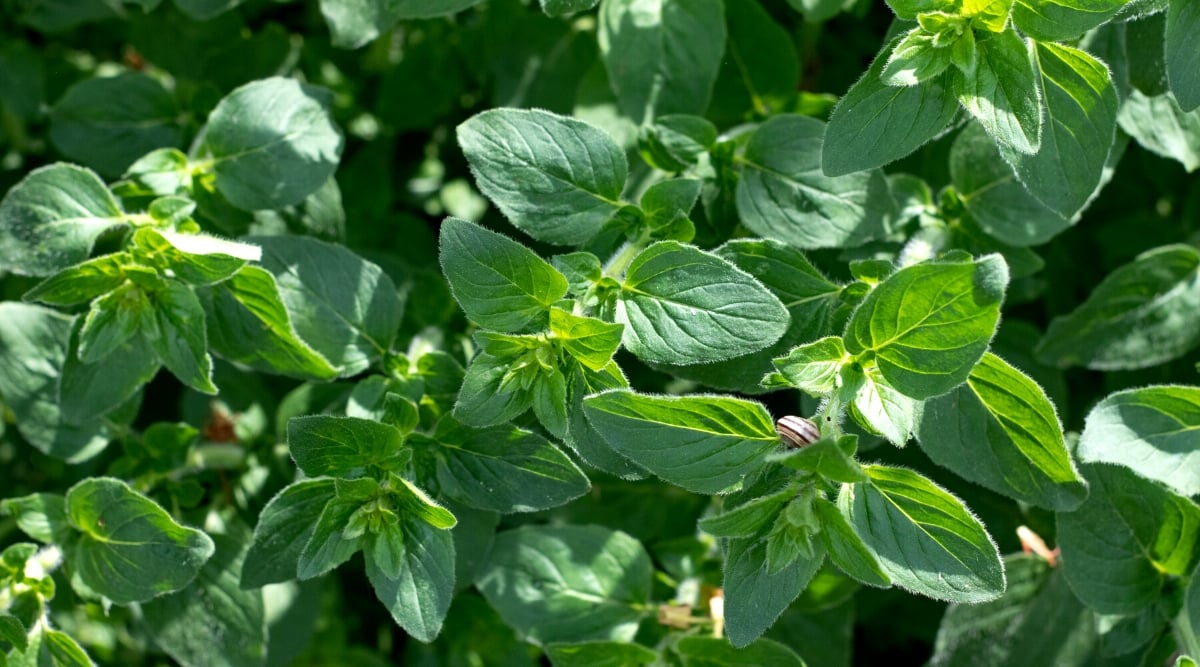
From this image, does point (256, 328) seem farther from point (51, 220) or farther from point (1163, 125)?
point (1163, 125)

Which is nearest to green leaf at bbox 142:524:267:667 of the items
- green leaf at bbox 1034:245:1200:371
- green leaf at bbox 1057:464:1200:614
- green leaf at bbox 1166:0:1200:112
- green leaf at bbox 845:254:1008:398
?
green leaf at bbox 845:254:1008:398

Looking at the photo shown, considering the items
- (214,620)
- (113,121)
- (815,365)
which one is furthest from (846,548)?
(113,121)

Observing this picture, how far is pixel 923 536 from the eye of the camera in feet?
5.84

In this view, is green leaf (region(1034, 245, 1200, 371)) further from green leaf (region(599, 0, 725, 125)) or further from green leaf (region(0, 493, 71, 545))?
green leaf (region(0, 493, 71, 545))

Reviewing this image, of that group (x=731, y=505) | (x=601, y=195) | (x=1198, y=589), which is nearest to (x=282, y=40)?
(x=601, y=195)

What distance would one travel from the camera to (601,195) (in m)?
2.05

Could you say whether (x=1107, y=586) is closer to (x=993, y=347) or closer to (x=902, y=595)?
(x=993, y=347)

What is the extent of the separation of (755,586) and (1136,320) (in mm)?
1170

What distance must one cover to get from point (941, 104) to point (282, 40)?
1.68 meters

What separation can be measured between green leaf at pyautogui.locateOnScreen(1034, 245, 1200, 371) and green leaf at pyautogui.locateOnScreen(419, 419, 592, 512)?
1.12m

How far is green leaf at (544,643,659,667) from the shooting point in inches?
86.4

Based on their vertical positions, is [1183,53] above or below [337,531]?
above

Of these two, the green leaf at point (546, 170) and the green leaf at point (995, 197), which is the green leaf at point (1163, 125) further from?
the green leaf at point (546, 170)

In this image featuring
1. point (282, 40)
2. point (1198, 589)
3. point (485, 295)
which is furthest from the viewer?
point (282, 40)
